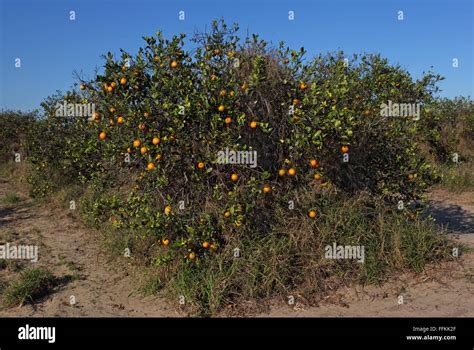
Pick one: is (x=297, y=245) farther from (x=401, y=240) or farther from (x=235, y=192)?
(x=401, y=240)

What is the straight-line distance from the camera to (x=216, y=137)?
3.73 meters

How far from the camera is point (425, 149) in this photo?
420 inches

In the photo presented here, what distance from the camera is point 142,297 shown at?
3.94 meters

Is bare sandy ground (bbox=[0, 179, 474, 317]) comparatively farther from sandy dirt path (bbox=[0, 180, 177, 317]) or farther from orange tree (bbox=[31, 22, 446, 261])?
orange tree (bbox=[31, 22, 446, 261])

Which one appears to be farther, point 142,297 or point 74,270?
point 74,270

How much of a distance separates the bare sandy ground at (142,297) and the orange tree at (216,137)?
71 centimetres

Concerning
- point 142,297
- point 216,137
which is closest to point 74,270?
point 142,297

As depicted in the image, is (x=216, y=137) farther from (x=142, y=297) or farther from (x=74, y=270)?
(x=74, y=270)

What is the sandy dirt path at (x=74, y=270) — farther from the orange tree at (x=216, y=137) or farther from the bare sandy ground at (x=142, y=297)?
the orange tree at (x=216, y=137)

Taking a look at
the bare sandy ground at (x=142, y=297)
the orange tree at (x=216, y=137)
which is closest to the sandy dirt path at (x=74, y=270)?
the bare sandy ground at (x=142, y=297)

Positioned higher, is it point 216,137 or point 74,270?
point 216,137

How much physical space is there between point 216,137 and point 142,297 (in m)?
1.78

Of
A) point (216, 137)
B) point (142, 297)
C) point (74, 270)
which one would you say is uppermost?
point (216, 137)

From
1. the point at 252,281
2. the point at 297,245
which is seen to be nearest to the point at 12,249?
the point at 252,281
